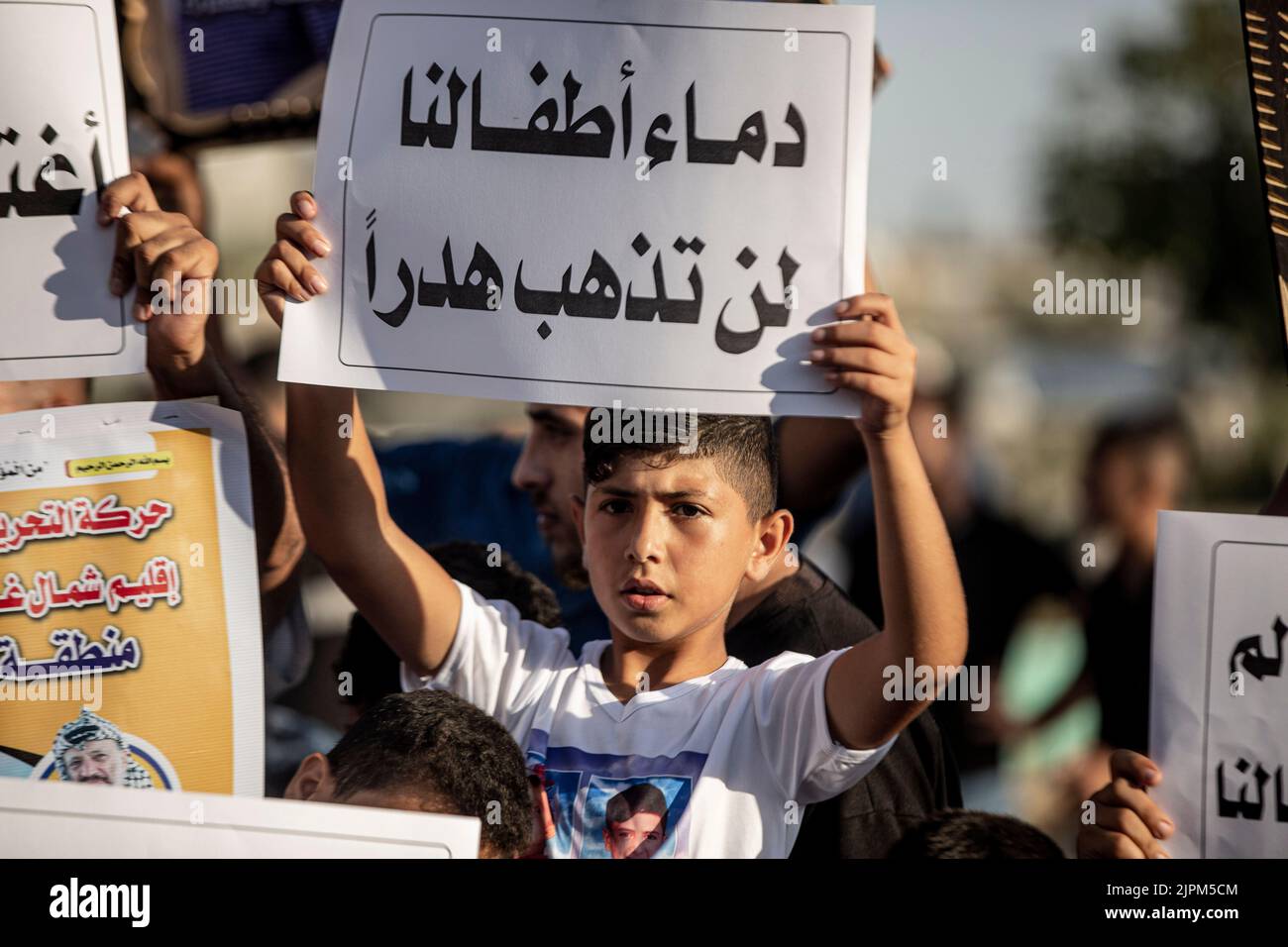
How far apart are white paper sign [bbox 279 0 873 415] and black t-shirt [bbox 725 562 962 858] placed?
0.43m

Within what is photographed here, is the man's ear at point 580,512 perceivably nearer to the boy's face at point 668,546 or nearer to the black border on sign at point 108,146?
the boy's face at point 668,546

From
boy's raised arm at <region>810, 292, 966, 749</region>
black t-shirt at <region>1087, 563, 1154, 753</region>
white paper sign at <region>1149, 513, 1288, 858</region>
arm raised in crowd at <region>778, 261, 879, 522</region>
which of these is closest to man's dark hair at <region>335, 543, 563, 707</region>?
arm raised in crowd at <region>778, 261, 879, 522</region>

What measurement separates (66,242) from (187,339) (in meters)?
0.28

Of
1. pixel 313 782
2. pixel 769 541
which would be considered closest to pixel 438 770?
pixel 313 782

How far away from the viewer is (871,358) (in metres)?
1.87

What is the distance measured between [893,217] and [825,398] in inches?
19.3

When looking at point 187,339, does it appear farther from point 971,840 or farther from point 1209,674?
point 1209,674

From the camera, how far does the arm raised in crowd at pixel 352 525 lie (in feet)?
6.76

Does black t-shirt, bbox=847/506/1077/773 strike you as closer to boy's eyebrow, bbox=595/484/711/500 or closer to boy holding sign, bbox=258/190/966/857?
boy holding sign, bbox=258/190/966/857

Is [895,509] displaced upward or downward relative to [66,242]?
downward

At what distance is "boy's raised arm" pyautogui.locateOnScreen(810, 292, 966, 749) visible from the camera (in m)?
1.87

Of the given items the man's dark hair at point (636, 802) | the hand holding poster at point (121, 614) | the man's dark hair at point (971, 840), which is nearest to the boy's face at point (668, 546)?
the man's dark hair at point (636, 802)

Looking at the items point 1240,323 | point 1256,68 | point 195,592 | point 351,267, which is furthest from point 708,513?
point 1256,68
